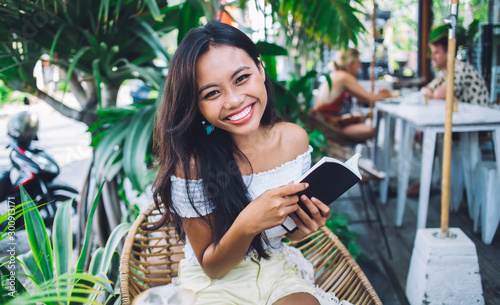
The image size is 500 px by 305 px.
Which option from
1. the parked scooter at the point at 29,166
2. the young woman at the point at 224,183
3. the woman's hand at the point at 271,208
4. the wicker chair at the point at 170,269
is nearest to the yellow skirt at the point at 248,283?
the young woman at the point at 224,183

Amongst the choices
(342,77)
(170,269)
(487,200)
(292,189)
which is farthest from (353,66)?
(292,189)

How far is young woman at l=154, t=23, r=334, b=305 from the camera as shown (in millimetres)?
1109

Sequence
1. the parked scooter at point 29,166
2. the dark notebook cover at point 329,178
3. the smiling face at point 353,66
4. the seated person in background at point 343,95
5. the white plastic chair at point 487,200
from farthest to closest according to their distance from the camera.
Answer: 1. the smiling face at point 353,66
2. the seated person in background at point 343,95
3. the parked scooter at point 29,166
4. the white plastic chair at point 487,200
5. the dark notebook cover at point 329,178

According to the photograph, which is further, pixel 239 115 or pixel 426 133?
pixel 426 133

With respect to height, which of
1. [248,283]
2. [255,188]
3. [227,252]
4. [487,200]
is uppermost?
[255,188]

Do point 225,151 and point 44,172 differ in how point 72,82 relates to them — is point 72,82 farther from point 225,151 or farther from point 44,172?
point 225,151

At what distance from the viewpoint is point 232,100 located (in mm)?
1118

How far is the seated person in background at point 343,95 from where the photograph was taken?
3661mm

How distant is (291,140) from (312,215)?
0.40 metres

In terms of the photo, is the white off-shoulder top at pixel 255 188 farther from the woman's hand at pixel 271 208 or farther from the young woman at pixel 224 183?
the woman's hand at pixel 271 208

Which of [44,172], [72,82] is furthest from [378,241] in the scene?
[44,172]

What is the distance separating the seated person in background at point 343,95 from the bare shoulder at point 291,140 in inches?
86.9

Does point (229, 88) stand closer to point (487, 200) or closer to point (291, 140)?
point (291, 140)

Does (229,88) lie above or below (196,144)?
above
